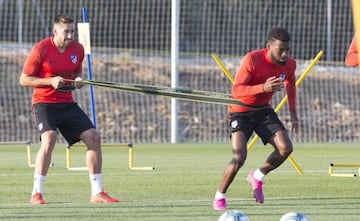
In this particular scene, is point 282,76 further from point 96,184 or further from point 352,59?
point 96,184

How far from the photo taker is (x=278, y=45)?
12305mm

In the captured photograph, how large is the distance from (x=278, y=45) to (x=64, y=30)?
2346 millimetres

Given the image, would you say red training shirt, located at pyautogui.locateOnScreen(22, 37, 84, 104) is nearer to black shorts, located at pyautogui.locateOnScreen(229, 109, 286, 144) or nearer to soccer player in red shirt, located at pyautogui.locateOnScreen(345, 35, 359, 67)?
black shorts, located at pyautogui.locateOnScreen(229, 109, 286, 144)

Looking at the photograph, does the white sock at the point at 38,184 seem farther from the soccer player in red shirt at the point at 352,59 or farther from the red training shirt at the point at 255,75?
the soccer player in red shirt at the point at 352,59

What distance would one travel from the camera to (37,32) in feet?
110

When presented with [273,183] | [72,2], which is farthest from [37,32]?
[273,183]

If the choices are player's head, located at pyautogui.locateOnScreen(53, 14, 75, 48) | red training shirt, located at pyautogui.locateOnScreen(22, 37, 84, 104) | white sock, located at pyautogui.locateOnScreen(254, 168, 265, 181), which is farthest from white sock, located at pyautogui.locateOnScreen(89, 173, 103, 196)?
white sock, located at pyautogui.locateOnScreen(254, 168, 265, 181)

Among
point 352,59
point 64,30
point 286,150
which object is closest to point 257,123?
point 286,150

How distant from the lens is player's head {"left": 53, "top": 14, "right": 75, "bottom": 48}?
12.7 meters

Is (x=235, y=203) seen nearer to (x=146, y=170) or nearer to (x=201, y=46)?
(x=146, y=170)

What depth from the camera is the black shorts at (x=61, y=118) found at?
42.0 feet

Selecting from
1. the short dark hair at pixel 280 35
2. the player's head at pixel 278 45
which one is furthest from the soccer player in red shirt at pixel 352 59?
the short dark hair at pixel 280 35

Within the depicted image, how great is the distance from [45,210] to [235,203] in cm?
213

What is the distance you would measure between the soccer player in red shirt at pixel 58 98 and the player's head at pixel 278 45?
210cm
